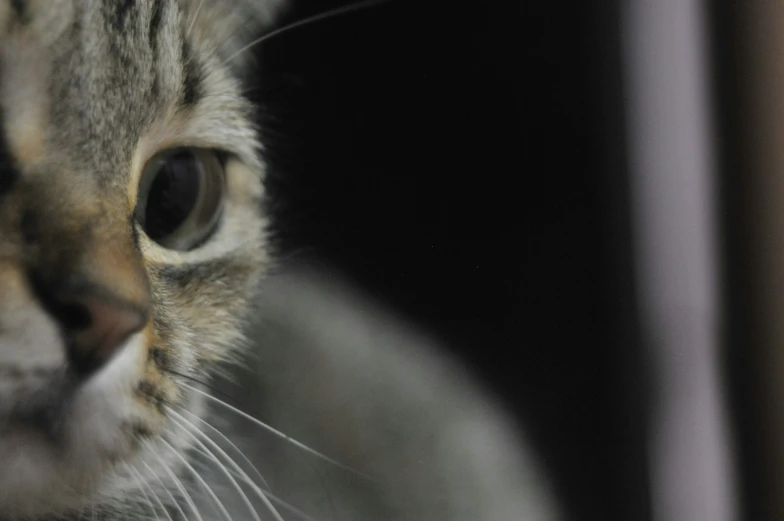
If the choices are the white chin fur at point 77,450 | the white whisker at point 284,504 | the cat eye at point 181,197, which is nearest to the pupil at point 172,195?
the cat eye at point 181,197

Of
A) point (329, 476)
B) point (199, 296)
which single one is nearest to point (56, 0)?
point (199, 296)

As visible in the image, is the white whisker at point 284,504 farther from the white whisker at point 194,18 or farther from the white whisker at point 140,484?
the white whisker at point 194,18

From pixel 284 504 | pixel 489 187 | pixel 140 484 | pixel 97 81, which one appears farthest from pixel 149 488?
pixel 489 187

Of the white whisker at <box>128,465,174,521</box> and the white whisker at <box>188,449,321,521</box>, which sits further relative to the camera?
the white whisker at <box>188,449,321,521</box>

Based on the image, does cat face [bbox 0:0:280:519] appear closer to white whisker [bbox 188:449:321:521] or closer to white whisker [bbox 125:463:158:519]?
white whisker [bbox 125:463:158:519]

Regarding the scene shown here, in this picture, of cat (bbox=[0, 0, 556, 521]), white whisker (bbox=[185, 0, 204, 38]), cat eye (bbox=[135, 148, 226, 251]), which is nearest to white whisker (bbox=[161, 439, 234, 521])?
cat (bbox=[0, 0, 556, 521])

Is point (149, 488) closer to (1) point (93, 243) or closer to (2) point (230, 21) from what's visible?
(1) point (93, 243)

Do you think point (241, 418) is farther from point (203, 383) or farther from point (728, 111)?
point (728, 111)
